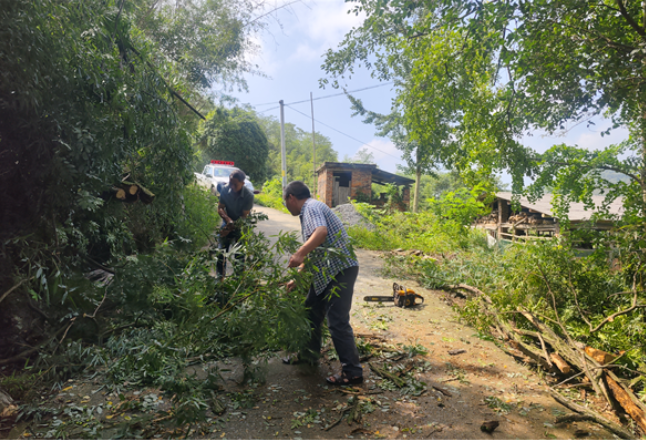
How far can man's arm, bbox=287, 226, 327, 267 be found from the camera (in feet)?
9.35

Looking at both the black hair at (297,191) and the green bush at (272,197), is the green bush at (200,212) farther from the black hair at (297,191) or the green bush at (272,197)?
the green bush at (272,197)

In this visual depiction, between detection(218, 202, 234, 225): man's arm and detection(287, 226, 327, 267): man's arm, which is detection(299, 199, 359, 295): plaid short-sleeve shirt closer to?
detection(287, 226, 327, 267): man's arm

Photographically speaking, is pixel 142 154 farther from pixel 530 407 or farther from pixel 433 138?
pixel 530 407

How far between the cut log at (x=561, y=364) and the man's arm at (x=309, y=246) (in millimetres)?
2761

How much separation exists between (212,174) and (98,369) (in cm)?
1430

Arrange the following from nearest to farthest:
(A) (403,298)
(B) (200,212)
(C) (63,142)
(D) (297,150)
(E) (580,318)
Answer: (C) (63,142) < (E) (580,318) < (A) (403,298) < (B) (200,212) < (D) (297,150)

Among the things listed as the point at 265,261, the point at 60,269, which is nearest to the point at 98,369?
the point at 60,269

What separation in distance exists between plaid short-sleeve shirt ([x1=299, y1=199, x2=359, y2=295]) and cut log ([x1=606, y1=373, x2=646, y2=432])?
246 cm

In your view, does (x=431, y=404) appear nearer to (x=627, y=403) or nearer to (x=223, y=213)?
(x=627, y=403)

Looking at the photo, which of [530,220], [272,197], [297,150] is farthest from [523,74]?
[297,150]

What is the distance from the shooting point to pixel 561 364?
134 inches

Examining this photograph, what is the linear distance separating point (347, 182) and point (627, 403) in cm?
1922

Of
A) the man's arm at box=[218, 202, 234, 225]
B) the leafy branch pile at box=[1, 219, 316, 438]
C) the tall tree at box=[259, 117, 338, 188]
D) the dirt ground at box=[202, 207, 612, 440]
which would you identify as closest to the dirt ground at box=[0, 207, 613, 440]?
the dirt ground at box=[202, 207, 612, 440]

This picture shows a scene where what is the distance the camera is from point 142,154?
5051 mm
